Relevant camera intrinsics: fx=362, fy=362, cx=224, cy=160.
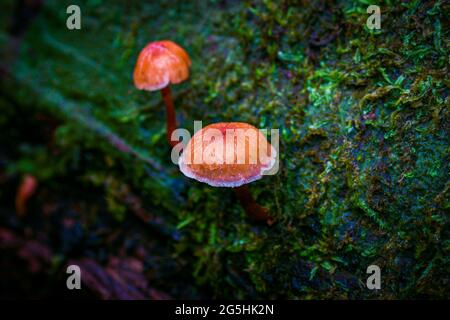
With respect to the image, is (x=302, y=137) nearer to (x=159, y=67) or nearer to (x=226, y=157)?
(x=226, y=157)

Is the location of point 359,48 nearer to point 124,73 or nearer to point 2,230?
point 124,73

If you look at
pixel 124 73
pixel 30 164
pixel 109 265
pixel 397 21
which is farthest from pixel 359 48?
pixel 30 164

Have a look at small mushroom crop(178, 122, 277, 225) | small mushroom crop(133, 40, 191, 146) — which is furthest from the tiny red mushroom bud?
small mushroom crop(178, 122, 277, 225)

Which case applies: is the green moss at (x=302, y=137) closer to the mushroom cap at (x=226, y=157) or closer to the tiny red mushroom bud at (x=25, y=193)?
the mushroom cap at (x=226, y=157)

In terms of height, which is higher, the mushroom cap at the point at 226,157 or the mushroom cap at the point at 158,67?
the mushroom cap at the point at 158,67

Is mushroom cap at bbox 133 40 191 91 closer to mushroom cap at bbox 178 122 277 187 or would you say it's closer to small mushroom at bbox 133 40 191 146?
small mushroom at bbox 133 40 191 146

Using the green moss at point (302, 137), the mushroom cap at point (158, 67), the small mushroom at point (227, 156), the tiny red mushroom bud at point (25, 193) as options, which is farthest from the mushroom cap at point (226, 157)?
the tiny red mushroom bud at point (25, 193)

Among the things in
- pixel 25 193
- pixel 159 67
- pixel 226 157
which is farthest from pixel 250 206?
pixel 25 193
